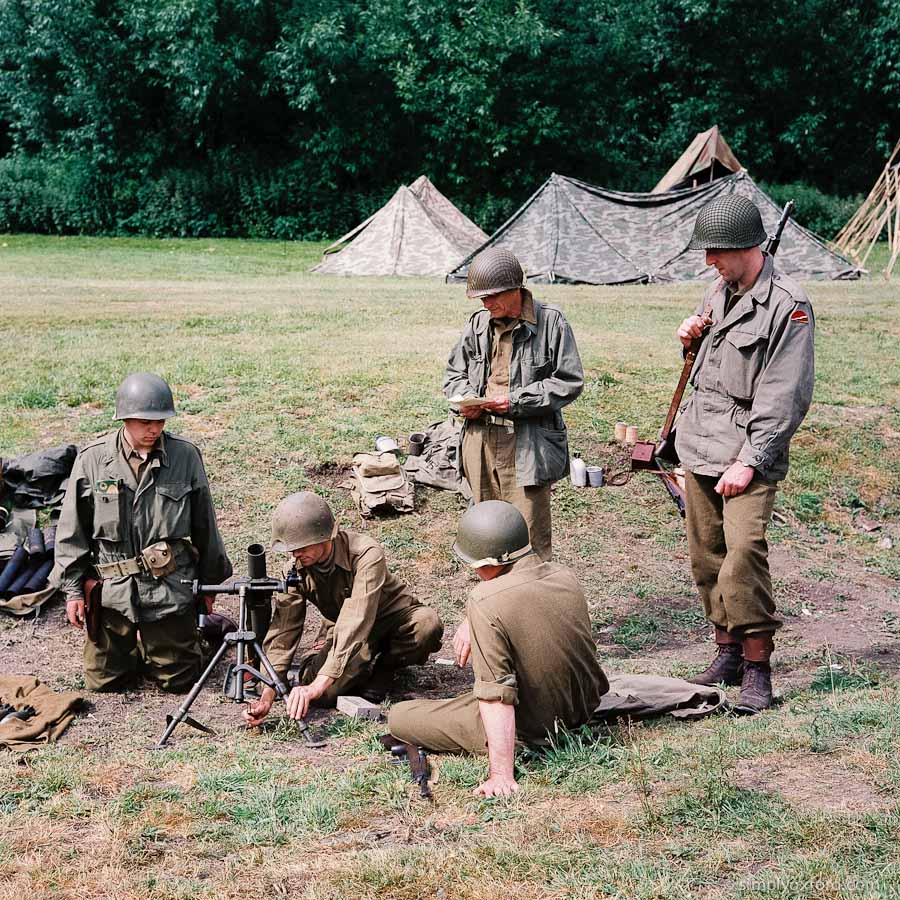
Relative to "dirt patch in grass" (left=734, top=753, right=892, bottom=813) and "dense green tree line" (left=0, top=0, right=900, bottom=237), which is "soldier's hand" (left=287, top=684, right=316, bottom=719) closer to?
"dirt patch in grass" (left=734, top=753, right=892, bottom=813)

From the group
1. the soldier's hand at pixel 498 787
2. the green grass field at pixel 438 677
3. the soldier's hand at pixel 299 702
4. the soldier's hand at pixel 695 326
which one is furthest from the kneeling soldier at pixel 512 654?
the soldier's hand at pixel 695 326

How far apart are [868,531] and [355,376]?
5.06m

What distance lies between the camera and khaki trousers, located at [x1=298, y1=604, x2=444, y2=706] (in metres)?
5.99

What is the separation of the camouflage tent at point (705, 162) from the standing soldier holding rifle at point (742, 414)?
66.4ft

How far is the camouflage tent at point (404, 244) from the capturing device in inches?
890

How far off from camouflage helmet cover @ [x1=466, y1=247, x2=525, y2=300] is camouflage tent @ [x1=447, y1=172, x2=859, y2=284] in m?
14.9

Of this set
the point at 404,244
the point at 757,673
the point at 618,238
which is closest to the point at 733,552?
the point at 757,673

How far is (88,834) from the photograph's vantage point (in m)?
4.17


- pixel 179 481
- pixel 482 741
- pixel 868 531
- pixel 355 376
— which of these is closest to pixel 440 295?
pixel 355 376

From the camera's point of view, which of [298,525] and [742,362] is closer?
[742,362]

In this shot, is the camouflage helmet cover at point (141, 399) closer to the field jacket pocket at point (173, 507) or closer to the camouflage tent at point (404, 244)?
the field jacket pocket at point (173, 507)

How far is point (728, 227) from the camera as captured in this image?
5008 millimetres

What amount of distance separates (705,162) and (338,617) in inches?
841

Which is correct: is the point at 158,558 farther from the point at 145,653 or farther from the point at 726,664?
the point at 726,664
